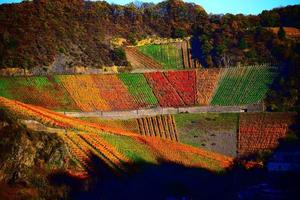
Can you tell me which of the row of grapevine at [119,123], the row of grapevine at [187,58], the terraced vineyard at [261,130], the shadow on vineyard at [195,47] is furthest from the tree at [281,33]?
the row of grapevine at [119,123]

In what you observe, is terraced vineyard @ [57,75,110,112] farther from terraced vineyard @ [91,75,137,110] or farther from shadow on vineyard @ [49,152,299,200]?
shadow on vineyard @ [49,152,299,200]

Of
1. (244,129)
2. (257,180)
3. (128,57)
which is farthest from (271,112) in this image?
(128,57)

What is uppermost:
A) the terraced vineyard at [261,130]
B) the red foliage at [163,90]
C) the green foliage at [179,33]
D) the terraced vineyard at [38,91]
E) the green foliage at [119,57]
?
the green foliage at [179,33]

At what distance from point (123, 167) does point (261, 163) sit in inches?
420

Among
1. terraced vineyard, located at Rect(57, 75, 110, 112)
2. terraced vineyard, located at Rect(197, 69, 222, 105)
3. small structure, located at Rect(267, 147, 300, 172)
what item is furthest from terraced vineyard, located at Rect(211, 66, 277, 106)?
small structure, located at Rect(267, 147, 300, 172)

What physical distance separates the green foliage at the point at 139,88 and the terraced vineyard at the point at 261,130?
9.15 m

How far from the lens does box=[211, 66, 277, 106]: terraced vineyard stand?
61484mm

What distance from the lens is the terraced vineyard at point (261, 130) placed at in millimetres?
49844

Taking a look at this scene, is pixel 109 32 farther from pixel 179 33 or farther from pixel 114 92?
pixel 114 92

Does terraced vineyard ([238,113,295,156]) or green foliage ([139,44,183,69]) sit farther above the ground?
green foliage ([139,44,183,69])

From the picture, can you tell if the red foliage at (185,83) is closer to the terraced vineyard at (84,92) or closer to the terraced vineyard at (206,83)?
the terraced vineyard at (206,83)

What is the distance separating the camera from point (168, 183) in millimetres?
40656

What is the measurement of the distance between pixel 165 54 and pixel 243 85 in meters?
13.3

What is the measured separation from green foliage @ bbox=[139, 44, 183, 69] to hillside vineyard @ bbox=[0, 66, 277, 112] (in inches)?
193
